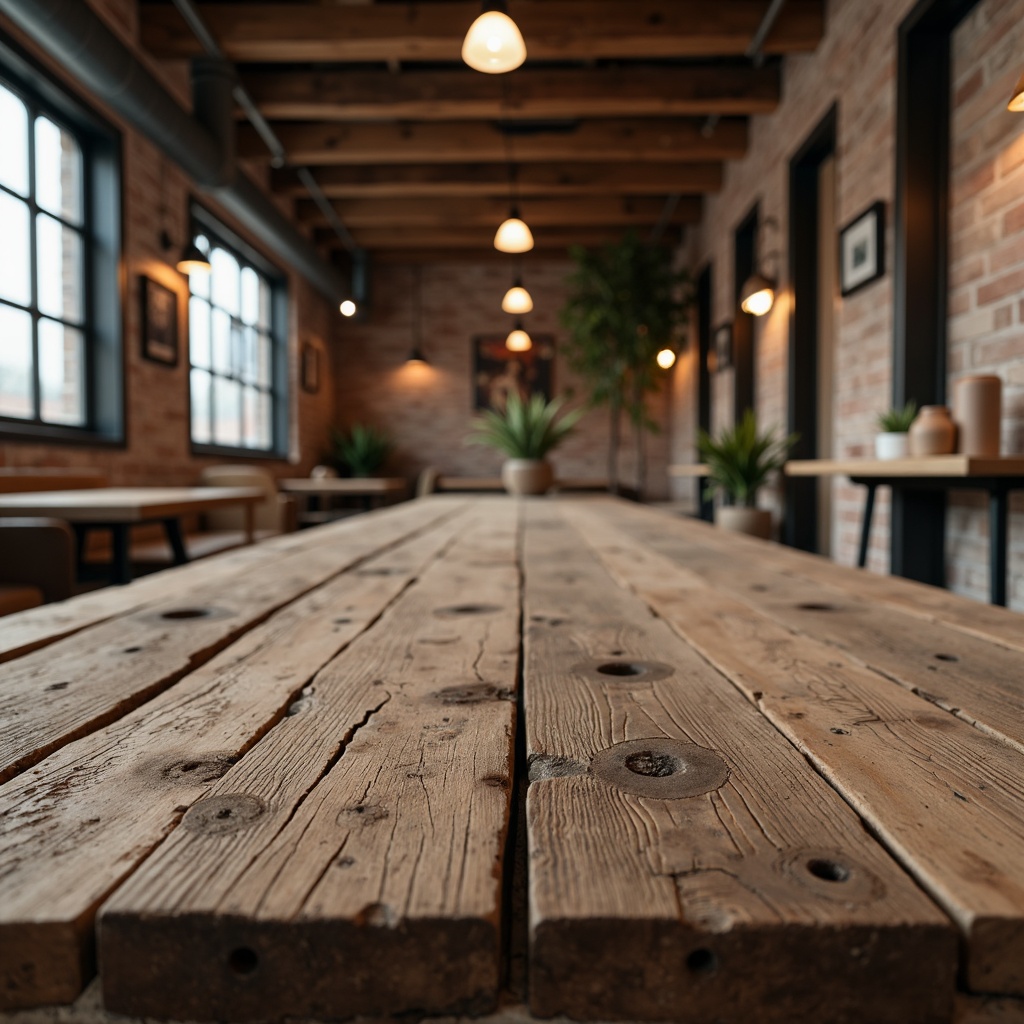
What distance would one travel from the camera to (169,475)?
16.1ft

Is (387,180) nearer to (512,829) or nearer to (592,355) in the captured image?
(592,355)

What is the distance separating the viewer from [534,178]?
6.34 meters

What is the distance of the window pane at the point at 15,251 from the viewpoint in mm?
3557

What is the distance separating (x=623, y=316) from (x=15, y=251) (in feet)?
15.5

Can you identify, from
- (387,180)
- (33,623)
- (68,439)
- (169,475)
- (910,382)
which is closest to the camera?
(33,623)

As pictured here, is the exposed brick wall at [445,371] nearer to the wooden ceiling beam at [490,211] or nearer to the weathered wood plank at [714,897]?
the wooden ceiling beam at [490,211]

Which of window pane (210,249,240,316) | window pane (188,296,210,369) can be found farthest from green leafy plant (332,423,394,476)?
window pane (188,296,210,369)

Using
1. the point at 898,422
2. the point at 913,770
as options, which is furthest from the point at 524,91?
the point at 913,770

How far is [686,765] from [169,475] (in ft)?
16.5

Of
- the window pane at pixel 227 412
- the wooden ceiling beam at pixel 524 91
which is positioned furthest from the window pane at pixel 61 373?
the wooden ceiling beam at pixel 524 91

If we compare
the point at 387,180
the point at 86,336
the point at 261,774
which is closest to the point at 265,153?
the point at 387,180

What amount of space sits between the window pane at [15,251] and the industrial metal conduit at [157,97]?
26.7 inches

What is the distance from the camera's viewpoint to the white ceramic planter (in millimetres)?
2658

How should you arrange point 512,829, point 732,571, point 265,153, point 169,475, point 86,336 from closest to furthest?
point 512,829
point 732,571
point 86,336
point 169,475
point 265,153
